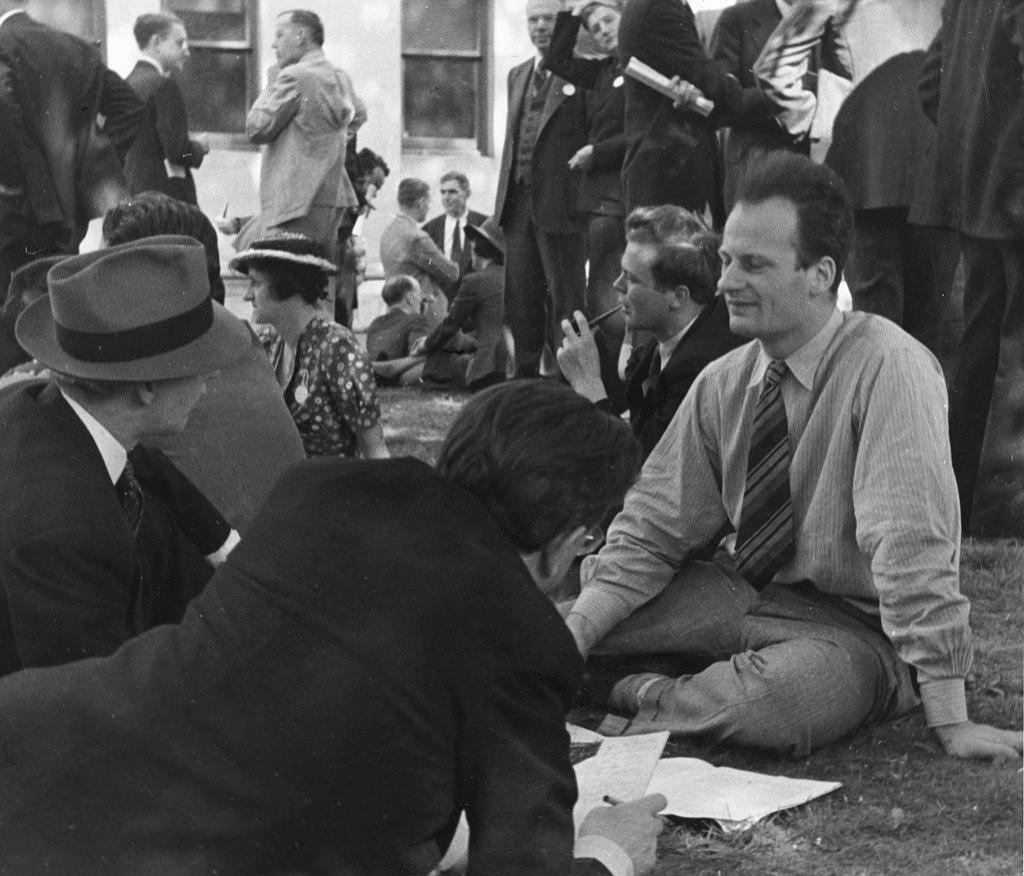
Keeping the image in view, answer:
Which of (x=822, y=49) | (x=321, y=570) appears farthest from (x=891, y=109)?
(x=321, y=570)

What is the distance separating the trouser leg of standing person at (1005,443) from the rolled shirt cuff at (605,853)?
10.6 feet

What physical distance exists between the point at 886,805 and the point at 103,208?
264 inches

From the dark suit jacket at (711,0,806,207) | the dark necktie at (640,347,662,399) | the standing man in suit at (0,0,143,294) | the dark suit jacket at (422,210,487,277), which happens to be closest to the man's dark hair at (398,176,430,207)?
the dark suit jacket at (422,210,487,277)

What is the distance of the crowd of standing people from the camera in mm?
2041

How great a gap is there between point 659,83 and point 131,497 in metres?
4.04

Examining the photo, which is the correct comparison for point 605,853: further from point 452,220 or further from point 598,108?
point 452,220

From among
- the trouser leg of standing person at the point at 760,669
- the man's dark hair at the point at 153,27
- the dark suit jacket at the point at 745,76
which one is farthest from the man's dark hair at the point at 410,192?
the trouser leg of standing person at the point at 760,669

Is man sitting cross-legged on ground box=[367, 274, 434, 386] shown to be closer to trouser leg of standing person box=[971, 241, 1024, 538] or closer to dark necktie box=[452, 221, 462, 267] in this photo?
dark necktie box=[452, 221, 462, 267]

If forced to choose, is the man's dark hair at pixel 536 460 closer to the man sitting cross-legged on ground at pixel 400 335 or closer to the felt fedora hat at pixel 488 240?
the man sitting cross-legged on ground at pixel 400 335

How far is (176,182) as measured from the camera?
31.1ft

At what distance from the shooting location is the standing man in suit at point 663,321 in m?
4.41

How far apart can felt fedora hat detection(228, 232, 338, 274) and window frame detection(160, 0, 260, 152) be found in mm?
8410

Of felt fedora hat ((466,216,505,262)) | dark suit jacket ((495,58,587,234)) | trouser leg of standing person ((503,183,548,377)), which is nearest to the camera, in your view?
dark suit jacket ((495,58,587,234))

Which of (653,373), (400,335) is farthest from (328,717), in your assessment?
(400,335)
